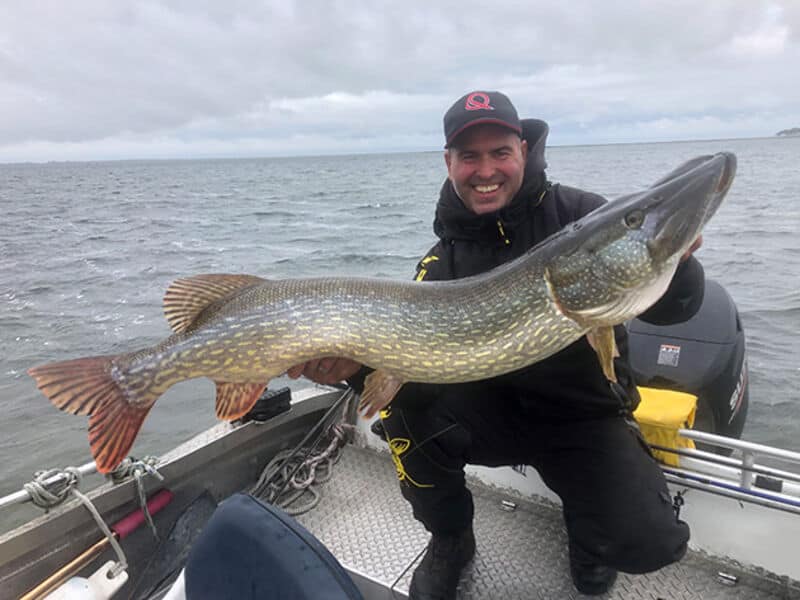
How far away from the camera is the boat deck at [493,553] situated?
234 centimetres

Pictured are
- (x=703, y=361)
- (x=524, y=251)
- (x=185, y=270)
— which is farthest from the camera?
(x=185, y=270)

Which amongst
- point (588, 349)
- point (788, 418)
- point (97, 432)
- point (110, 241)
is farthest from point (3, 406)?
point (110, 241)

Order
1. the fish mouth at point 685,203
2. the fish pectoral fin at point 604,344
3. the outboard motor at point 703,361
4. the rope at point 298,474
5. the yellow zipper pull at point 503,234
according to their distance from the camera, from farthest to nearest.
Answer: the rope at point 298,474, the outboard motor at point 703,361, the yellow zipper pull at point 503,234, the fish pectoral fin at point 604,344, the fish mouth at point 685,203

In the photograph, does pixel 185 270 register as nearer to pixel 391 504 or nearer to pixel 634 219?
pixel 391 504

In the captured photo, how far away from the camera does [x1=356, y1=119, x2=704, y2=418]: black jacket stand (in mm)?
2221

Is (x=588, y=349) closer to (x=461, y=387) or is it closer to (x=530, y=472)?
(x=461, y=387)

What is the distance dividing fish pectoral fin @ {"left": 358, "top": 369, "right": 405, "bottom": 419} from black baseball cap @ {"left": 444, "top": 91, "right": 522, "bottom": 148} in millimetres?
1142

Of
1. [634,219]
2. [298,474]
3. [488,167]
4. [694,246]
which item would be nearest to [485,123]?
[488,167]

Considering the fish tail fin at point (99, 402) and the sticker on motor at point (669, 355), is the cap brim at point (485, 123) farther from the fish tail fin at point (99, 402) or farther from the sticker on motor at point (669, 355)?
the fish tail fin at point (99, 402)

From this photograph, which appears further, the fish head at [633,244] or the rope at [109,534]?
the rope at [109,534]

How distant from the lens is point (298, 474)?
319 centimetres

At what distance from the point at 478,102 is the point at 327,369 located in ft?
4.41

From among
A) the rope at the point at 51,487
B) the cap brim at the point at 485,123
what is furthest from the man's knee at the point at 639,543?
the rope at the point at 51,487

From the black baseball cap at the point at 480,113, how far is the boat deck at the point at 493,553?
184cm
